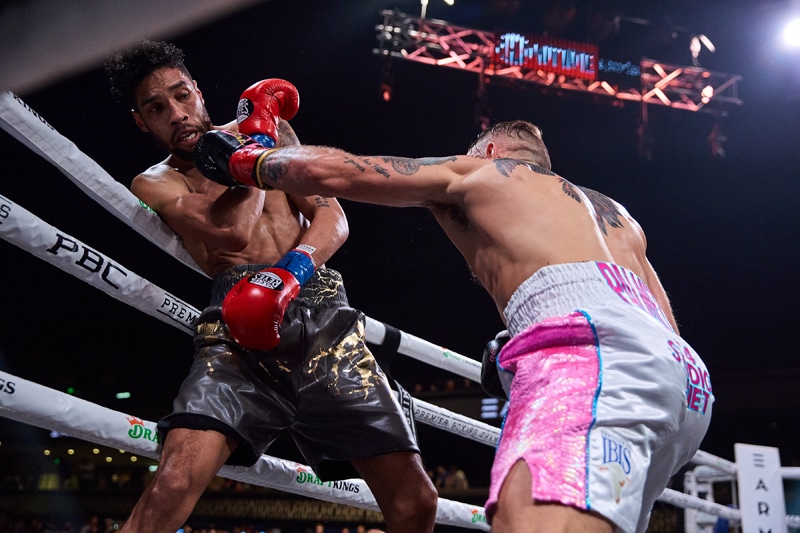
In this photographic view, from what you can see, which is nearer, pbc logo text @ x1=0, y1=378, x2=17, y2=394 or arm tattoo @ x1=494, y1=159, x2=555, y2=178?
pbc logo text @ x1=0, y1=378, x2=17, y2=394

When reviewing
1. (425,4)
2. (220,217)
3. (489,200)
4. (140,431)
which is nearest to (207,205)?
(220,217)

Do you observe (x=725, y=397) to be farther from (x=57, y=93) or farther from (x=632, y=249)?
(x=632, y=249)

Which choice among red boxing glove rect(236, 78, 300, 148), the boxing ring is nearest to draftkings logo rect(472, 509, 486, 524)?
the boxing ring

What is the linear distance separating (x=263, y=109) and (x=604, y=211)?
0.90 m

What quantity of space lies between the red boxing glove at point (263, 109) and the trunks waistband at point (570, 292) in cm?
81

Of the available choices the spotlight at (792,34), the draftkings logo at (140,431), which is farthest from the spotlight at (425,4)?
the draftkings logo at (140,431)

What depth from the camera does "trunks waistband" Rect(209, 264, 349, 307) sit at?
68.4 inches

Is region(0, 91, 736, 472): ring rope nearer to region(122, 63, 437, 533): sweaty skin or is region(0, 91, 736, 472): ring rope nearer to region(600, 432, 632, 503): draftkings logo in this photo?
region(122, 63, 437, 533): sweaty skin

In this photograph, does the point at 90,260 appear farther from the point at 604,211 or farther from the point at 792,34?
the point at 792,34

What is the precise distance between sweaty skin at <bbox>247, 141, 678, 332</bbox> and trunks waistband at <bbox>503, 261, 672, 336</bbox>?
2 cm

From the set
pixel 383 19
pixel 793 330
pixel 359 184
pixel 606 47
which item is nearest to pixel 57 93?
pixel 383 19

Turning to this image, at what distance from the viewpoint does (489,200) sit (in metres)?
1.42

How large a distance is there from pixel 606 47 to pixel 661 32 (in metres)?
0.56

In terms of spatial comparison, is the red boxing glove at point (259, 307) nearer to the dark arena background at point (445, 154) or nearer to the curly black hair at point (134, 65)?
the curly black hair at point (134, 65)
